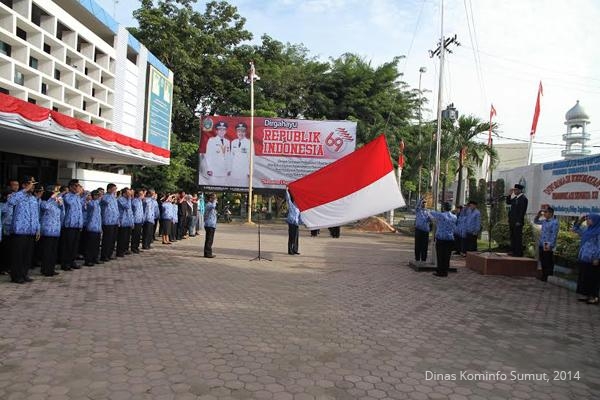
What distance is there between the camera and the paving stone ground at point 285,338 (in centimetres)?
380

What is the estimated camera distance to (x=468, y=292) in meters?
8.18

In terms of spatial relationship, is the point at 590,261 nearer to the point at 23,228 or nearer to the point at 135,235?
the point at 23,228

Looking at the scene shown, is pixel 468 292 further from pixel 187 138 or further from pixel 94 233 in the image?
pixel 187 138

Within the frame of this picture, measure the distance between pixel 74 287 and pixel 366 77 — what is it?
25.9m

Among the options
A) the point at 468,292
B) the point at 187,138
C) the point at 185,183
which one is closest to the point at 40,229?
the point at 468,292

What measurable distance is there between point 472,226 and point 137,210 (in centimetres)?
858

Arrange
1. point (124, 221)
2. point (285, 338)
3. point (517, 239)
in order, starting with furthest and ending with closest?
point (517, 239) → point (124, 221) → point (285, 338)

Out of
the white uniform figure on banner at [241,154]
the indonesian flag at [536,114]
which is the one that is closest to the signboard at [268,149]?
the white uniform figure on banner at [241,154]

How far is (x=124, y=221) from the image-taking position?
411 inches

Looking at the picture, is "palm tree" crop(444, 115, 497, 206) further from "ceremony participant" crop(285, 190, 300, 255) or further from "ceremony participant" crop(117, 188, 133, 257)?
"ceremony participant" crop(117, 188, 133, 257)

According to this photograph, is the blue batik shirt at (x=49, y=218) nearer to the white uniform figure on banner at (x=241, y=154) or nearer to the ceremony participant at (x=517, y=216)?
the ceremony participant at (x=517, y=216)

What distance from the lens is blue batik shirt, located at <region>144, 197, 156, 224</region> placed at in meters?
11.8

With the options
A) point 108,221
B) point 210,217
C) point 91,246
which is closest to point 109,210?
point 108,221

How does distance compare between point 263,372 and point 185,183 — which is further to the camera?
point 185,183
